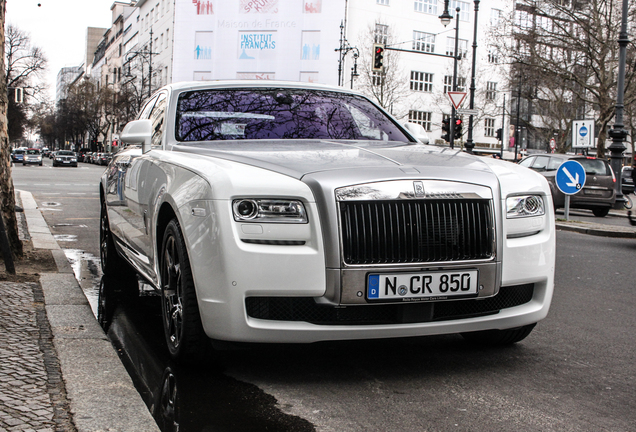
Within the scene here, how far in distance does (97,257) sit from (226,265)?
5.23 meters

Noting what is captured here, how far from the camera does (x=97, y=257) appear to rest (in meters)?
8.05

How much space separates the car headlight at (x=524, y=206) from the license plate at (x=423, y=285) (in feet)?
1.33

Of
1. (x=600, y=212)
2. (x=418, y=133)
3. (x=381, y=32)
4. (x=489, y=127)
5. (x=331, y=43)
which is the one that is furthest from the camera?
(x=489, y=127)

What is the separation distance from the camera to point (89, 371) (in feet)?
11.4

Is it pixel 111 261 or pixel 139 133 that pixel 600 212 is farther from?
pixel 139 133

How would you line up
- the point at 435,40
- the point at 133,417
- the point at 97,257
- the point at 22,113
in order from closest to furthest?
the point at 133,417 → the point at 97,257 → the point at 435,40 → the point at 22,113

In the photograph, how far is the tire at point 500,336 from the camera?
419 cm

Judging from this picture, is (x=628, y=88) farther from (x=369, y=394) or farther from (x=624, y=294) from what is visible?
(x=369, y=394)

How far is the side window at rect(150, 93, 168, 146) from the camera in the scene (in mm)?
4988

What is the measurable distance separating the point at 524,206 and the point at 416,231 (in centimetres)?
71

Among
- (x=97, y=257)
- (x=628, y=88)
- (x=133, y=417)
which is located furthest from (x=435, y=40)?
(x=133, y=417)

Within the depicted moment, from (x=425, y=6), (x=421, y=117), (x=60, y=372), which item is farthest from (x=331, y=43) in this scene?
(x=60, y=372)

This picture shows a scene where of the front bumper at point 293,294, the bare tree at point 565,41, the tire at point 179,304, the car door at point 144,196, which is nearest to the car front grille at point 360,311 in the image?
the front bumper at point 293,294

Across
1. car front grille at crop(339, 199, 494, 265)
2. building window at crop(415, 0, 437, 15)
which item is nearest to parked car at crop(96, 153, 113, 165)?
building window at crop(415, 0, 437, 15)
